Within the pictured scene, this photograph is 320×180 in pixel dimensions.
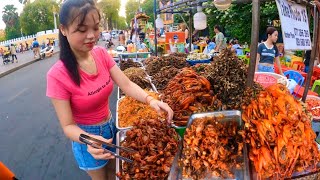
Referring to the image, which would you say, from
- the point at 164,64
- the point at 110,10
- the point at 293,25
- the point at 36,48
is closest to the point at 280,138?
the point at 293,25

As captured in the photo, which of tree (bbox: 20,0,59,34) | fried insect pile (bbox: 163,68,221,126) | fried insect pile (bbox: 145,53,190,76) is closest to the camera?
fried insect pile (bbox: 163,68,221,126)

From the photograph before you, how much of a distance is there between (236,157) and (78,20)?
1.33 meters

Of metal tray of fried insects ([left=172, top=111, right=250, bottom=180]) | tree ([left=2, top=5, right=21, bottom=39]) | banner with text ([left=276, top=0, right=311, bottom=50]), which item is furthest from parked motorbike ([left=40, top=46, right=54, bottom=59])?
tree ([left=2, top=5, right=21, bottom=39])

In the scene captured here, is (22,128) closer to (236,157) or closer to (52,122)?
(52,122)

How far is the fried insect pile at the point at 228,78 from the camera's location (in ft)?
6.34

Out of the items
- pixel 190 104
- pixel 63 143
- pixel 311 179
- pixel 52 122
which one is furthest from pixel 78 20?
pixel 52 122

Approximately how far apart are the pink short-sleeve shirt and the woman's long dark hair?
0.04 meters

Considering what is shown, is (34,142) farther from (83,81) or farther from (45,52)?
(45,52)

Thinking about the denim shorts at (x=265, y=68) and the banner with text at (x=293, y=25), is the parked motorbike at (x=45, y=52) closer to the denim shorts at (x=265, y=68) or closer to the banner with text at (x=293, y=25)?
the denim shorts at (x=265, y=68)

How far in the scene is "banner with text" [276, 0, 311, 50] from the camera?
1.61m

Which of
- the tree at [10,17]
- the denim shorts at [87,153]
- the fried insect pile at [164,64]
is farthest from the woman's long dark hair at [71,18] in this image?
the tree at [10,17]

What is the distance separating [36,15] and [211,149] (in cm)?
5685

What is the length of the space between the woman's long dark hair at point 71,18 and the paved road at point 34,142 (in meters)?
2.45

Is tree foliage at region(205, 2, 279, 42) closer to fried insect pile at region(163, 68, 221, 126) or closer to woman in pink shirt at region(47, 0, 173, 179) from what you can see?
fried insect pile at region(163, 68, 221, 126)
